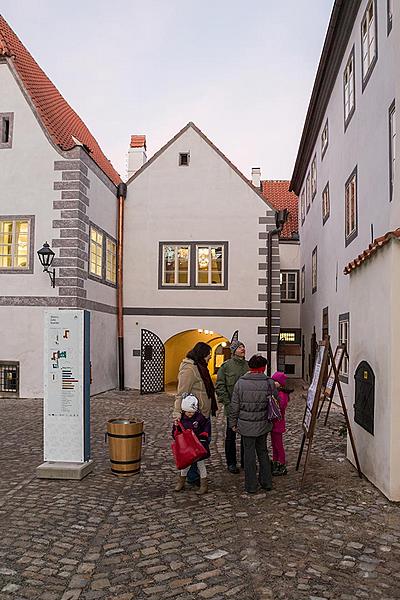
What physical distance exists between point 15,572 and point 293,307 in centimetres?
2365

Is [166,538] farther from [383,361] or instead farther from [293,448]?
[293,448]

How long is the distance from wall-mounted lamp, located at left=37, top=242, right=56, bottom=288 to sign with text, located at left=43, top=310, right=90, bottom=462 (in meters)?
7.53

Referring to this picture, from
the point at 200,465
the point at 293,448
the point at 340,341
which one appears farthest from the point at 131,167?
the point at 200,465

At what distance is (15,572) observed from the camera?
446cm

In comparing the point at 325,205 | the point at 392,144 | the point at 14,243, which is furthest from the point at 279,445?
the point at 325,205

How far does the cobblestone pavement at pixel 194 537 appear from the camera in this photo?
424 centimetres

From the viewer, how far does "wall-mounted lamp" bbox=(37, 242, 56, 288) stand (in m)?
14.6

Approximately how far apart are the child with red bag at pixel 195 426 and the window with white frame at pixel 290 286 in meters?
20.9

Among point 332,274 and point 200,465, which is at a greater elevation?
point 332,274

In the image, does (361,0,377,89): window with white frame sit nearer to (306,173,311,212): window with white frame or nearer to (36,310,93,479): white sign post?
(36,310,93,479): white sign post

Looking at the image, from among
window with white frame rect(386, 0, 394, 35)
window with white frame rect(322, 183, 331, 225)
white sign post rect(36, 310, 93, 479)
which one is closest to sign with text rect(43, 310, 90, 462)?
white sign post rect(36, 310, 93, 479)

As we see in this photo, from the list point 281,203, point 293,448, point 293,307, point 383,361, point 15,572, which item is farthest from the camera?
point 281,203

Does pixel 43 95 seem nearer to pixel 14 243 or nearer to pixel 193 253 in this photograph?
pixel 14 243

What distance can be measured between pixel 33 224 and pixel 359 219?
8.21m
